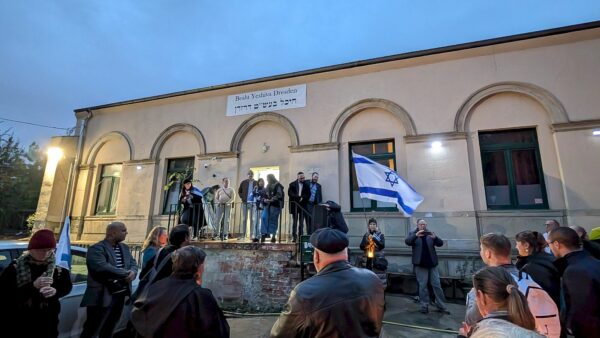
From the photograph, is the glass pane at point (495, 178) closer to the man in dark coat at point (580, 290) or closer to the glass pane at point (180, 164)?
the man in dark coat at point (580, 290)

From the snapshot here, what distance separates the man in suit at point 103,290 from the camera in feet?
12.0

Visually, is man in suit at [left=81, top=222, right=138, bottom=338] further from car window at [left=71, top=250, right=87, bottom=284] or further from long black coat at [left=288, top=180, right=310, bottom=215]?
long black coat at [left=288, top=180, right=310, bottom=215]

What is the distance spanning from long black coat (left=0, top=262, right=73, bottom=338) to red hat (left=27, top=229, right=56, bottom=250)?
0.18 m

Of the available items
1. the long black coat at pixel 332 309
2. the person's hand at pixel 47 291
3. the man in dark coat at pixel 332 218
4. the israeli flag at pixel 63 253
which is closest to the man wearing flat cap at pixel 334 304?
the long black coat at pixel 332 309

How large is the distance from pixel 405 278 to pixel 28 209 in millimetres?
24903

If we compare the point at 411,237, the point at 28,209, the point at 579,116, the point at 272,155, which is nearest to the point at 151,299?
the point at 411,237

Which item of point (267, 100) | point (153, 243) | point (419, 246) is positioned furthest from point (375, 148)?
point (153, 243)

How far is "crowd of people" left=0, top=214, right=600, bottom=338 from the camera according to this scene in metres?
1.74

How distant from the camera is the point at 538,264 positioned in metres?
3.15

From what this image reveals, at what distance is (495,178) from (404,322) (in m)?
5.28

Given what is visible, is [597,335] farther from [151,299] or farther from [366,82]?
[366,82]

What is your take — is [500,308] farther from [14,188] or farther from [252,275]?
[14,188]

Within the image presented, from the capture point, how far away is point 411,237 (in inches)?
267

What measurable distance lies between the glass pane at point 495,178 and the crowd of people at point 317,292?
438 cm
